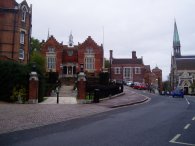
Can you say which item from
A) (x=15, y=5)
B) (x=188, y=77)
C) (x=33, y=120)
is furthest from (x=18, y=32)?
(x=188, y=77)

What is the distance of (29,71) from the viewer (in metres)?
27.7

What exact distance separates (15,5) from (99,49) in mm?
23779

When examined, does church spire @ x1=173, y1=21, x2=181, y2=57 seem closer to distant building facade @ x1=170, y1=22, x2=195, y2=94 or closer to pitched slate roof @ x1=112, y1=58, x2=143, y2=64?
distant building facade @ x1=170, y1=22, x2=195, y2=94

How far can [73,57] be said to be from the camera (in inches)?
2790

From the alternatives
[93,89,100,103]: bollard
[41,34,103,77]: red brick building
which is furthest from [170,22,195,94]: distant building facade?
Answer: [93,89,100,103]: bollard

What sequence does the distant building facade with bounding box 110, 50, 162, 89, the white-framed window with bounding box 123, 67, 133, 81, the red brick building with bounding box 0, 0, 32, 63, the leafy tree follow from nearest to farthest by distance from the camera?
the red brick building with bounding box 0, 0, 32, 63, the leafy tree, the distant building facade with bounding box 110, 50, 162, 89, the white-framed window with bounding box 123, 67, 133, 81

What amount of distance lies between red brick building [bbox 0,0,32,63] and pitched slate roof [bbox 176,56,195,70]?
67.2 m

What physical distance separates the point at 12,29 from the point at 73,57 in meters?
23.6

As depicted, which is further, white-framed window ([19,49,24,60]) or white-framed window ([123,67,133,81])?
white-framed window ([123,67,133,81])

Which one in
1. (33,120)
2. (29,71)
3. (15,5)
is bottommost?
(33,120)

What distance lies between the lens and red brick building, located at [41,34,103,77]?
68.8 metres

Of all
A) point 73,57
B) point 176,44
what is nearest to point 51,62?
point 73,57

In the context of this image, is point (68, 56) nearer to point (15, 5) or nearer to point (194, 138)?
point (15, 5)

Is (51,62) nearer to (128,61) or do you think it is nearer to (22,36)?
(22,36)
